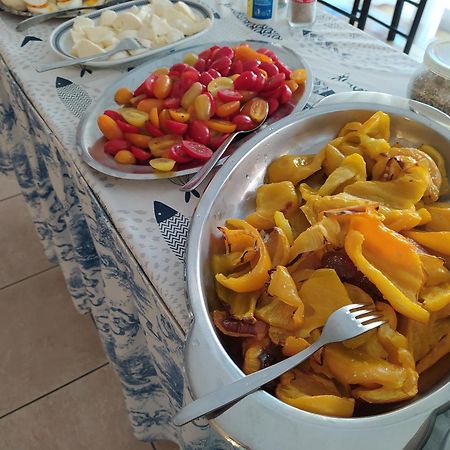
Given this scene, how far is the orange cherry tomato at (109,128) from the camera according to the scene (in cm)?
68

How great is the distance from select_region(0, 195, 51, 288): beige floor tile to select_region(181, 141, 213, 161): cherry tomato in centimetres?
90

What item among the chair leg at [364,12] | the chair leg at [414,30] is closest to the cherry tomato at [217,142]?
the chair leg at [414,30]

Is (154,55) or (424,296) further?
(154,55)

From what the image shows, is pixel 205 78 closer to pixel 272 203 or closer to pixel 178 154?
pixel 178 154

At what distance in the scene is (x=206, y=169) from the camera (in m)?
0.61

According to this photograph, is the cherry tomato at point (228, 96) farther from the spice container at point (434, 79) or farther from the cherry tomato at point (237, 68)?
the spice container at point (434, 79)

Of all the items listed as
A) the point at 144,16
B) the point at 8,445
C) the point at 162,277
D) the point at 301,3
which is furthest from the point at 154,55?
the point at 8,445

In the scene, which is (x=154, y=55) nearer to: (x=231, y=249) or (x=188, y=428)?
(x=231, y=249)

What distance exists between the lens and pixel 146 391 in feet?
2.89

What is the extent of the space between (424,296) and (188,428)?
329 millimetres

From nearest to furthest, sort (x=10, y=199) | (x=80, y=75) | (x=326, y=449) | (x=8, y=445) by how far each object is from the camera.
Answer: (x=326, y=449) → (x=80, y=75) → (x=8, y=445) → (x=10, y=199)

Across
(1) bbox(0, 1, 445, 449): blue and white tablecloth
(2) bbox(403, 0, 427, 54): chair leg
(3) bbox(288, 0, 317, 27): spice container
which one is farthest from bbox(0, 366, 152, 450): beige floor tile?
(2) bbox(403, 0, 427, 54): chair leg

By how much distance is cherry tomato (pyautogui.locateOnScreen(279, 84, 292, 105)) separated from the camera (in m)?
0.72

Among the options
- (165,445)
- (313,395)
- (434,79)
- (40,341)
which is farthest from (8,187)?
(313,395)
